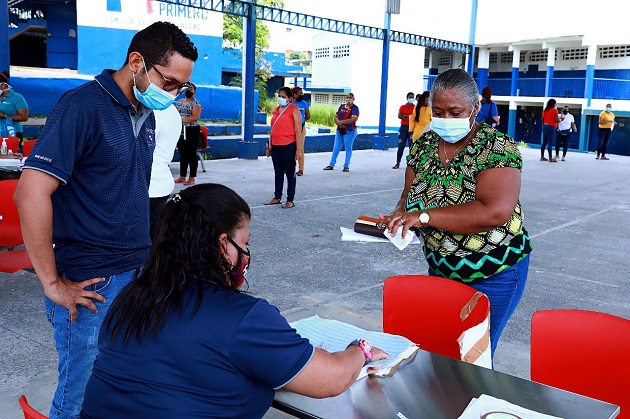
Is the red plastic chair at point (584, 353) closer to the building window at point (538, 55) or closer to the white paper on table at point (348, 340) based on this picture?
the white paper on table at point (348, 340)

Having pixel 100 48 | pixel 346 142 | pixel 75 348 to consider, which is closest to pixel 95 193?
pixel 75 348

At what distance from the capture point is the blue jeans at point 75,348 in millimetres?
2207

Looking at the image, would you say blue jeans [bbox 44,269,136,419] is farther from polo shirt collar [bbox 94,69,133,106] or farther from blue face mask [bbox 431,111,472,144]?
blue face mask [bbox 431,111,472,144]

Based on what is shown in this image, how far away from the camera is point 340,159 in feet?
52.5

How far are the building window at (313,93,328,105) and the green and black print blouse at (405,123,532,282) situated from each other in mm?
31274

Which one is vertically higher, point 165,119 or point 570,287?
point 165,119

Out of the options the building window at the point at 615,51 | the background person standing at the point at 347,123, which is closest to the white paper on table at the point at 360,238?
the background person standing at the point at 347,123

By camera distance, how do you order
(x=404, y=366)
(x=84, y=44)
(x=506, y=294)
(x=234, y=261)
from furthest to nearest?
(x=84, y=44) → (x=506, y=294) → (x=404, y=366) → (x=234, y=261)

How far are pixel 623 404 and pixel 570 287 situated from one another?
3594 millimetres

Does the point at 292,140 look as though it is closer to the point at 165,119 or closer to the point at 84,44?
the point at 165,119

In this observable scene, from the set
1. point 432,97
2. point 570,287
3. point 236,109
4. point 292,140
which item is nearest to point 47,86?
point 236,109

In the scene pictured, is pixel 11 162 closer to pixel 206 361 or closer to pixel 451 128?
pixel 451 128

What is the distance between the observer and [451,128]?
8.59 ft

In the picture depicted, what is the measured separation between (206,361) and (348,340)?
796 mm
